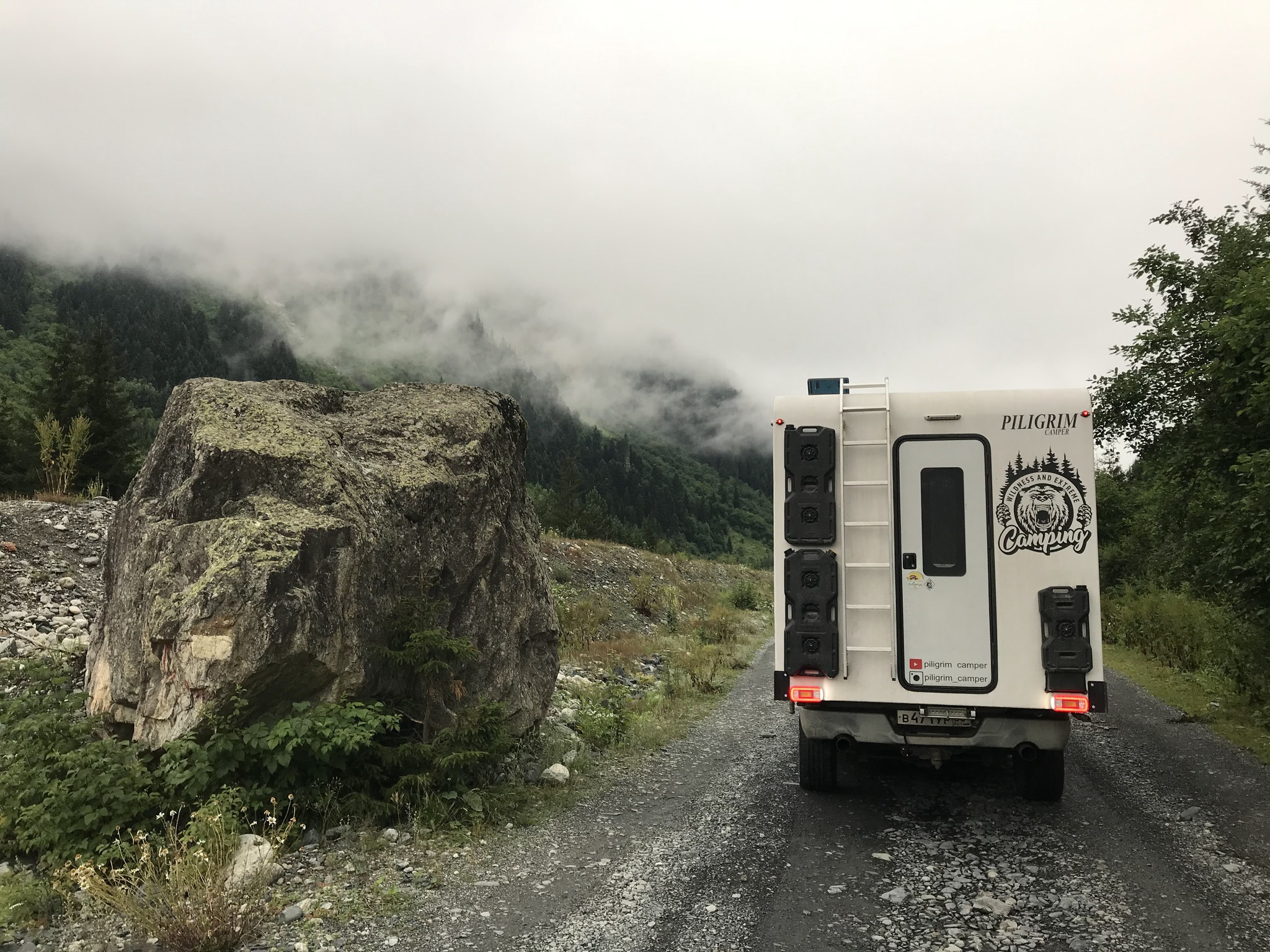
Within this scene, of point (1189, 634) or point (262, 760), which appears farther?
point (1189, 634)

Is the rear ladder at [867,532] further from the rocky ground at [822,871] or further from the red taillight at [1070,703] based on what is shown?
the rocky ground at [822,871]

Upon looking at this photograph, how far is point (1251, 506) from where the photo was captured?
8.19 m

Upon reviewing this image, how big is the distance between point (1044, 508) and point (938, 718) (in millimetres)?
1970

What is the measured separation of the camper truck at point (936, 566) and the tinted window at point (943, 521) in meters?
0.01

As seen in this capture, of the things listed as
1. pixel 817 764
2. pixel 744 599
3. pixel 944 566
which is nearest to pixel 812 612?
pixel 944 566

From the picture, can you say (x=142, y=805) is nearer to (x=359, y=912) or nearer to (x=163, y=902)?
(x=163, y=902)

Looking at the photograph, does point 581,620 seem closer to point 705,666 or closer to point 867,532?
point 705,666

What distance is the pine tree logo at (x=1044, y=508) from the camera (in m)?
6.24

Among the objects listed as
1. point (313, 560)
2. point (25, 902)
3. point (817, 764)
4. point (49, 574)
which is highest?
point (313, 560)

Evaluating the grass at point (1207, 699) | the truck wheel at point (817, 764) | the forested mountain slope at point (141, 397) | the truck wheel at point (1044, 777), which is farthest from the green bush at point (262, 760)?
the forested mountain slope at point (141, 397)

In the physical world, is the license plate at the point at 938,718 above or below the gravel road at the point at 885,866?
above

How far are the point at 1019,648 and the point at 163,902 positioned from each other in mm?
6303

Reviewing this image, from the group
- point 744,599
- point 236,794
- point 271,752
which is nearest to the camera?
point 236,794

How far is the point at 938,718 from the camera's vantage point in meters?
6.44
